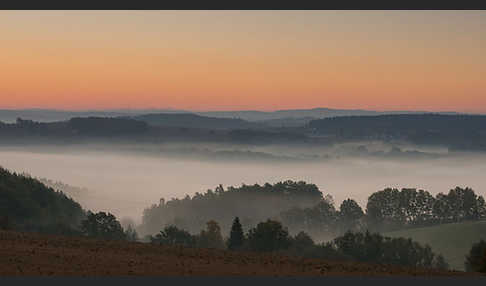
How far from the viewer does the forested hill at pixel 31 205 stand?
80.4 m

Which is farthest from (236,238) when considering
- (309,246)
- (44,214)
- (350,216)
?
(350,216)

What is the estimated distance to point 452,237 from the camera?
110500 mm

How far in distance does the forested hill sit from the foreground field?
40959 mm

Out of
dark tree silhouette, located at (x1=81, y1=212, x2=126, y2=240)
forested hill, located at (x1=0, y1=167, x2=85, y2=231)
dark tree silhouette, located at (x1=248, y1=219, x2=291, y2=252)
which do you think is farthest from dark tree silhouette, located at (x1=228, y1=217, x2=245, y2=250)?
forested hill, located at (x1=0, y1=167, x2=85, y2=231)

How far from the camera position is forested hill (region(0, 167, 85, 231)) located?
3167 inches

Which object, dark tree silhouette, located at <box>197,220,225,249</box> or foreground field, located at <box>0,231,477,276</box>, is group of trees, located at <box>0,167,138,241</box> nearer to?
dark tree silhouette, located at <box>197,220,225,249</box>

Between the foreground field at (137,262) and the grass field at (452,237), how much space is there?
3076 inches

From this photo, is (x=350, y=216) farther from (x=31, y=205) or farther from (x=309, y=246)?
(x=309, y=246)

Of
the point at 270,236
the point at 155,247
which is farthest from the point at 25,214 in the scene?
the point at 155,247

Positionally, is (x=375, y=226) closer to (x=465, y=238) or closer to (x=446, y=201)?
(x=446, y=201)

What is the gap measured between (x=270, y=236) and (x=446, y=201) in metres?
108

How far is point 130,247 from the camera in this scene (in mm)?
29125

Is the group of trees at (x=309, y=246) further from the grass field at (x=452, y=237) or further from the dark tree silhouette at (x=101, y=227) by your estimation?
the grass field at (x=452, y=237)

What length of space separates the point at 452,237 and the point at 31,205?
249ft
